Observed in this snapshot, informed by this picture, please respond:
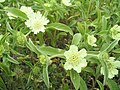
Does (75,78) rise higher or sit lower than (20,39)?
lower

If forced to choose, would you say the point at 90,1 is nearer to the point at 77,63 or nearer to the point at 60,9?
the point at 60,9

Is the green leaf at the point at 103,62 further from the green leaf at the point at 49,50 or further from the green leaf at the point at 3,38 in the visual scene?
the green leaf at the point at 3,38

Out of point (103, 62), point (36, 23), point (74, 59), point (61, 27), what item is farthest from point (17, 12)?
point (103, 62)

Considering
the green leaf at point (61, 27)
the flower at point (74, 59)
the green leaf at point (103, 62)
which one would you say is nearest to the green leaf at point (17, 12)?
the green leaf at point (61, 27)

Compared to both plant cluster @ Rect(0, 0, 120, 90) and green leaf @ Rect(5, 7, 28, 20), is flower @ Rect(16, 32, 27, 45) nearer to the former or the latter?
plant cluster @ Rect(0, 0, 120, 90)

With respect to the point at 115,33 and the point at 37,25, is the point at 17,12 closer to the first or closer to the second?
the point at 37,25

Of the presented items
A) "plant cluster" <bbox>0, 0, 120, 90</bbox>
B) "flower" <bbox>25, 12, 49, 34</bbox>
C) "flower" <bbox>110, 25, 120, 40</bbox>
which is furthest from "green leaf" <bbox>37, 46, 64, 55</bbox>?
"flower" <bbox>110, 25, 120, 40</bbox>
